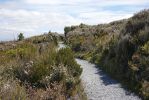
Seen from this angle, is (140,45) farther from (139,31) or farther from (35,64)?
(35,64)

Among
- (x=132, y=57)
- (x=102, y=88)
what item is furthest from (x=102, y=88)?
(x=132, y=57)

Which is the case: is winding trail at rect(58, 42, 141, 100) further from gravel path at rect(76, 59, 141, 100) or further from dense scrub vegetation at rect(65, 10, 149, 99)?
dense scrub vegetation at rect(65, 10, 149, 99)

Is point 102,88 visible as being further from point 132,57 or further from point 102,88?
point 132,57

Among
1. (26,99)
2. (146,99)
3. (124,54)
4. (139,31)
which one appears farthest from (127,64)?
(26,99)

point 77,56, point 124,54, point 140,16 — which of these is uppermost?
point 140,16

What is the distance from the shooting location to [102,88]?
42.6 feet

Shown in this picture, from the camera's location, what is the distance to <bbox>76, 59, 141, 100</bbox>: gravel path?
38.2 feet

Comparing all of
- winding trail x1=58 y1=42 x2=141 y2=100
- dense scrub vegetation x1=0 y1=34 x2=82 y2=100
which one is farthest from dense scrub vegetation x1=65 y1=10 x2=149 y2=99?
dense scrub vegetation x1=0 y1=34 x2=82 y2=100

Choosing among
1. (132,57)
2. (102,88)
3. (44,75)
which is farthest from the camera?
(132,57)

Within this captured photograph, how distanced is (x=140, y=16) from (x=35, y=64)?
Answer: 8.54 meters

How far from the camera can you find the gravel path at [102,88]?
11.6 m

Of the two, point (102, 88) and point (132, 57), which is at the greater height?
point (132, 57)

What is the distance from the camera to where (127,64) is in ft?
48.8

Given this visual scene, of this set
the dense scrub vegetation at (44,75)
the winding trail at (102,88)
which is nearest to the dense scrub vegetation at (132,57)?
the winding trail at (102,88)
